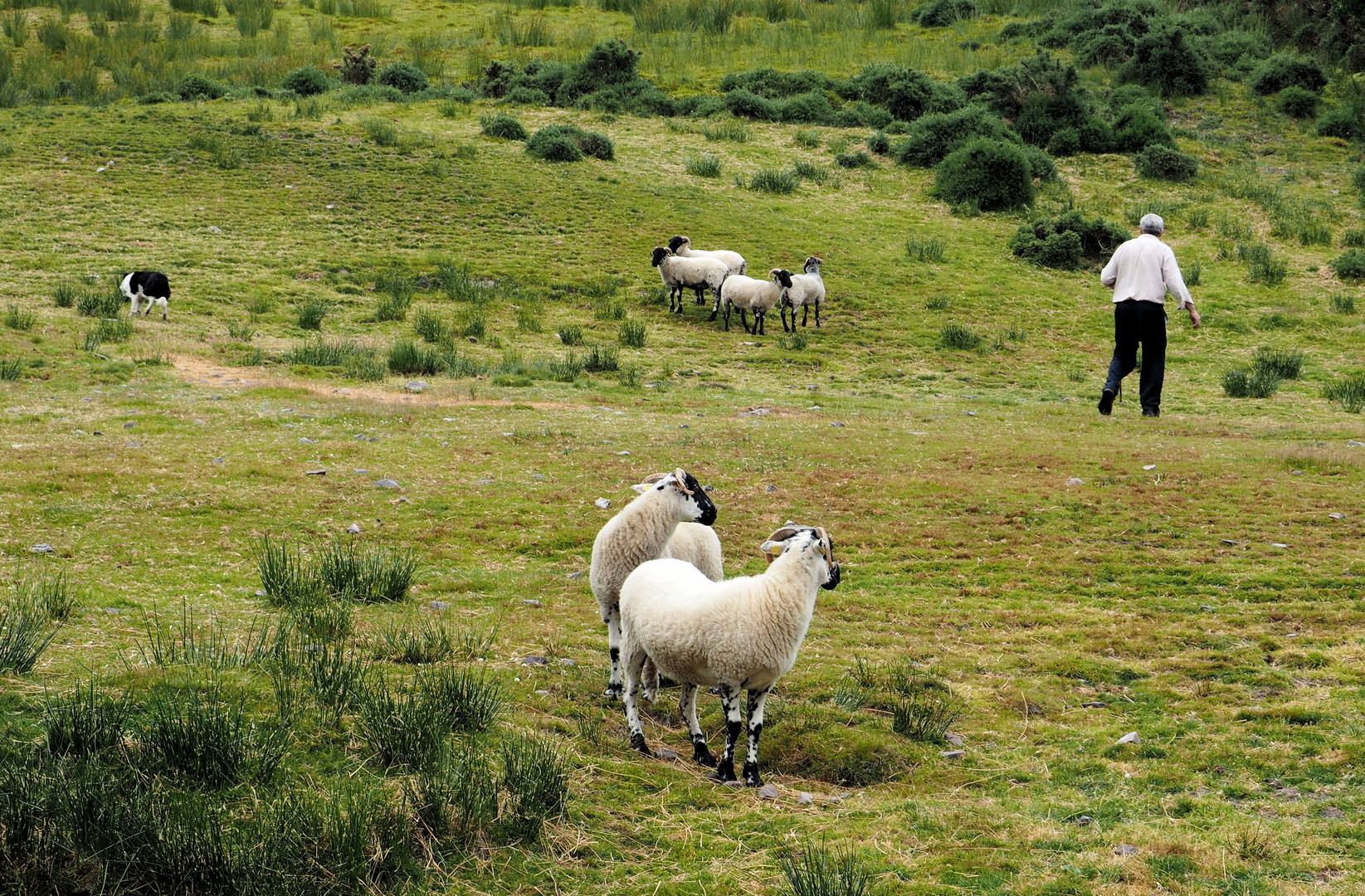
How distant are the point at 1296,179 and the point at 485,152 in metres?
24.0

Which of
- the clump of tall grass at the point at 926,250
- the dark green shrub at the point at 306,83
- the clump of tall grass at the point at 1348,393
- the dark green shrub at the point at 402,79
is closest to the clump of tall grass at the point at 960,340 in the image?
the clump of tall grass at the point at 926,250

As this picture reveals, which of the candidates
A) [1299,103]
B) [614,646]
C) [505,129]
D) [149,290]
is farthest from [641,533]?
[1299,103]

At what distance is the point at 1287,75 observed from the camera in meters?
40.6

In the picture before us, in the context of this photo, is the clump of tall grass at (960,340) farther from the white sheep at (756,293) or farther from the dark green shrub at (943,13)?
the dark green shrub at (943,13)

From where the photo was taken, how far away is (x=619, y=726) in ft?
21.0

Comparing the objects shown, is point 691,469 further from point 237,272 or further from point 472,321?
point 237,272

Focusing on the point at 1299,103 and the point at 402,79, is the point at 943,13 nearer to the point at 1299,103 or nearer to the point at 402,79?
the point at 1299,103

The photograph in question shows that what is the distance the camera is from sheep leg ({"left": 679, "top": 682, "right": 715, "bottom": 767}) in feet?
20.0

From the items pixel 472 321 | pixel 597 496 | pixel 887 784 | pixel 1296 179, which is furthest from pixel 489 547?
pixel 1296 179

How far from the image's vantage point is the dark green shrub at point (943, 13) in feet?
169

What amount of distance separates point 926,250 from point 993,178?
539 centimetres

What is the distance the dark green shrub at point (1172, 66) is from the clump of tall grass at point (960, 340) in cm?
2452

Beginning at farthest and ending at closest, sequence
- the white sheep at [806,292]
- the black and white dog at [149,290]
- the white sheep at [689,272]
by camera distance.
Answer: the white sheep at [689,272], the white sheep at [806,292], the black and white dog at [149,290]

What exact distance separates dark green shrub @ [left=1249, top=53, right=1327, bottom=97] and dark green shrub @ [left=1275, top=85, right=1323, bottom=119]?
1.58 meters
